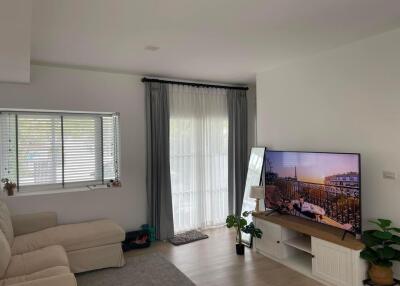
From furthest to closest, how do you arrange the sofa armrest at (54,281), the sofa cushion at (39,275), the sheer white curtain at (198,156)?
the sheer white curtain at (198,156)
the sofa cushion at (39,275)
the sofa armrest at (54,281)

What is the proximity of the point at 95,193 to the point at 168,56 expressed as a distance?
6.99 ft

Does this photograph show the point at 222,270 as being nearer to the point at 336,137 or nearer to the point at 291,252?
the point at 291,252

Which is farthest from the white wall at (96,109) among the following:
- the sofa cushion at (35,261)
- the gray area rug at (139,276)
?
the sofa cushion at (35,261)

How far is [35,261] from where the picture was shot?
9.38 ft

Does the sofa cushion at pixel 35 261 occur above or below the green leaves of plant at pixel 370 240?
below

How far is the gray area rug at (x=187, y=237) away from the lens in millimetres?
4581

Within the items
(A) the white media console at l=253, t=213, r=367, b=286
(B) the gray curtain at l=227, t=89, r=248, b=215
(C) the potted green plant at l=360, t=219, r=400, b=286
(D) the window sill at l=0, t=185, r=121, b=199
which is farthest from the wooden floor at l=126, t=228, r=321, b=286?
(D) the window sill at l=0, t=185, r=121, b=199

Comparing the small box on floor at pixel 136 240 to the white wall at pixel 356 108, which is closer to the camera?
the white wall at pixel 356 108

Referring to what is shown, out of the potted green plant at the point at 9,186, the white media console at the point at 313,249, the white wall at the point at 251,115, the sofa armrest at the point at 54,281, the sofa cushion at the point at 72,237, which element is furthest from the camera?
the white wall at the point at 251,115

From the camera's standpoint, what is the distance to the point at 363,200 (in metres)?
3.30

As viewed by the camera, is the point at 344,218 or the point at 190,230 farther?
the point at 190,230

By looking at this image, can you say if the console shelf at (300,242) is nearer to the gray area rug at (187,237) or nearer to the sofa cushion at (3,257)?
the gray area rug at (187,237)

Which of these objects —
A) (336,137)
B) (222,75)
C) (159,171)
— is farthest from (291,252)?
(222,75)

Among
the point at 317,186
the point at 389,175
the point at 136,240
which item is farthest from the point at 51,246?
the point at 389,175
